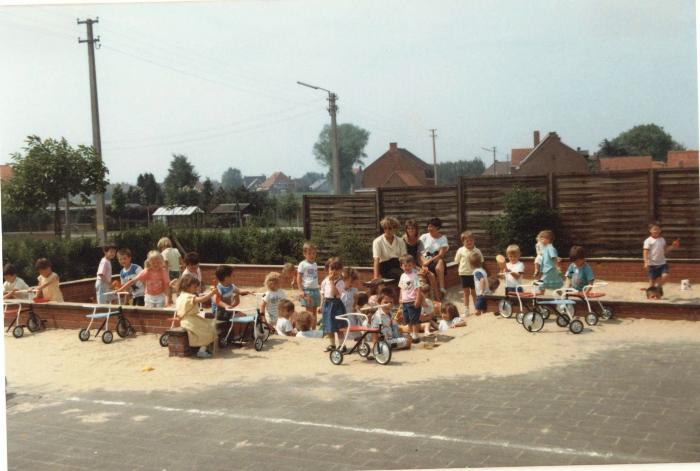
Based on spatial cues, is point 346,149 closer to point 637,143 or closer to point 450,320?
point 637,143

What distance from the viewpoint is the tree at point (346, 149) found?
12281 cm

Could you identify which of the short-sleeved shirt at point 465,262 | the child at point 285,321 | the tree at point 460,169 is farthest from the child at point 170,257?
the tree at point 460,169

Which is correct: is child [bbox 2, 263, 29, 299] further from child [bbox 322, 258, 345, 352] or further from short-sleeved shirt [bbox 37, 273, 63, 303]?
child [bbox 322, 258, 345, 352]

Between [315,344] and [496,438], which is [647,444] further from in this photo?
[315,344]

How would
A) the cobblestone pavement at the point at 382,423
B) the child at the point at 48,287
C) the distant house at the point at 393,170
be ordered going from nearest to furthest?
the cobblestone pavement at the point at 382,423
the child at the point at 48,287
the distant house at the point at 393,170

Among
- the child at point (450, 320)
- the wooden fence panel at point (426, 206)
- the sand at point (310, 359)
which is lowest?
the sand at point (310, 359)

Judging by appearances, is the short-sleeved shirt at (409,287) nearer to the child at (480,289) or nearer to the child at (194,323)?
the child at (480,289)

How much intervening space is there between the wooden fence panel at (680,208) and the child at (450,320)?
28.6 feet

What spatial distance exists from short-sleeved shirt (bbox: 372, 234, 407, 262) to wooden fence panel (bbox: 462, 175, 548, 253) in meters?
8.55

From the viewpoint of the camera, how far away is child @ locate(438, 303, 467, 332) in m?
12.7

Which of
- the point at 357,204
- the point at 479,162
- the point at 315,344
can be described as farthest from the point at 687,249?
the point at 479,162

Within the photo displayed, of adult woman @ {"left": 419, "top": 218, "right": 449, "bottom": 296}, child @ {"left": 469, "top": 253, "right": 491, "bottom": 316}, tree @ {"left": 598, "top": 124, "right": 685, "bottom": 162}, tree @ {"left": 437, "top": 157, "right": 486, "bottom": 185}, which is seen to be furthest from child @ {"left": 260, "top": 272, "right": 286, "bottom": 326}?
tree @ {"left": 437, "top": 157, "right": 486, "bottom": 185}

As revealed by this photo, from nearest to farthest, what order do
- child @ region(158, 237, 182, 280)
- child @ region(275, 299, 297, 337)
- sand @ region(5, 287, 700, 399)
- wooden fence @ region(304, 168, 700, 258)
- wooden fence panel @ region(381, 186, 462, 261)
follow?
sand @ region(5, 287, 700, 399)
child @ region(275, 299, 297, 337)
child @ region(158, 237, 182, 280)
wooden fence @ region(304, 168, 700, 258)
wooden fence panel @ region(381, 186, 462, 261)

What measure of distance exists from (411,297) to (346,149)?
115840 millimetres
